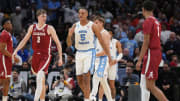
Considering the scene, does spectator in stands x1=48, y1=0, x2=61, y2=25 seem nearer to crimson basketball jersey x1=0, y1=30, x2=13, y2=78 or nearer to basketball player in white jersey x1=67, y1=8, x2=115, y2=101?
crimson basketball jersey x1=0, y1=30, x2=13, y2=78

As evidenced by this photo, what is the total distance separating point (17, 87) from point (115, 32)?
4807mm

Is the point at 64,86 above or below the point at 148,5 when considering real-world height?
below

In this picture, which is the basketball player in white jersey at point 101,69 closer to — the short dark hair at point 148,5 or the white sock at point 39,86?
the white sock at point 39,86

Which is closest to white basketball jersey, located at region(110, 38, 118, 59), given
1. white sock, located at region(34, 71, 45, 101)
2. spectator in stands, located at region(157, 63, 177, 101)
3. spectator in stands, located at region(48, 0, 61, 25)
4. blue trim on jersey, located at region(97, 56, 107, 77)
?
blue trim on jersey, located at region(97, 56, 107, 77)

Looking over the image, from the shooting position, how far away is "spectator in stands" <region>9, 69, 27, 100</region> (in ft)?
38.4

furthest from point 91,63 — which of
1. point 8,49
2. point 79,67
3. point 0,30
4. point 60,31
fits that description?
point 60,31

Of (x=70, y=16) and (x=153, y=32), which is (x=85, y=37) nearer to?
(x=153, y=32)

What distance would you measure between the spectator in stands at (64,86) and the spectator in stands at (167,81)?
9.52 feet

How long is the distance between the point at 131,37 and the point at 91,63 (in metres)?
6.45

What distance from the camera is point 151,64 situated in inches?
301

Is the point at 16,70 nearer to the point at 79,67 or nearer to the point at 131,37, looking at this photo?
the point at 79,67

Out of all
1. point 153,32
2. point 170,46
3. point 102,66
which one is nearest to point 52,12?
point 170,46

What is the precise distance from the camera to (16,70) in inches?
471

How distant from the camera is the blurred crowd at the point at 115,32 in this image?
39.1ft
